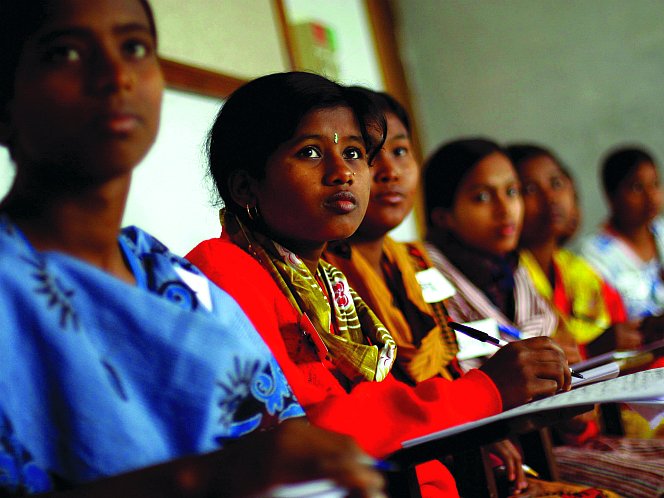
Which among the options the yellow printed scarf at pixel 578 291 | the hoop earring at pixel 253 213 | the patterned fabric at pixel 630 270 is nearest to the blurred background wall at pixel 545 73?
the patterned fabric at pixel 630 270

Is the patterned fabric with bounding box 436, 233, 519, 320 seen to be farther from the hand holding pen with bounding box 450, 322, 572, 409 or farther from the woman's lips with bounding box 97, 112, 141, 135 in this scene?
the woman's lips with bounding box 97, 112, 141, 135

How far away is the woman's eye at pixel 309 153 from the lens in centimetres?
115

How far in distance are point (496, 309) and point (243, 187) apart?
0.88 metres

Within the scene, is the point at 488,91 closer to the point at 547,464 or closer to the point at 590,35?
the point at 590,35

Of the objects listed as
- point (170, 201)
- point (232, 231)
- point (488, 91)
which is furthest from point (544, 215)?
point (488, 91)

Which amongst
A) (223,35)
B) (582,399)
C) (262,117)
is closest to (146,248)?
(262,117)

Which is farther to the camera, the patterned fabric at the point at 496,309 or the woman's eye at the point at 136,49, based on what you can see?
the patterned fabric at the point at 496,309

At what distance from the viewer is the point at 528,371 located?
1026 mm

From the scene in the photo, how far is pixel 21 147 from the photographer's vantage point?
0.75m

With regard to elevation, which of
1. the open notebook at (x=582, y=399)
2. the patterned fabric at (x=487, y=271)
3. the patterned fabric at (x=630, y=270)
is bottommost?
the patterned fabric at (x=630, y=270)

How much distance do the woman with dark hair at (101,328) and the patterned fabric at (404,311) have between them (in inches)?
22.3

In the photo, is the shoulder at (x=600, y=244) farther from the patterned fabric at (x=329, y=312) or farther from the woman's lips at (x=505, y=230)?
the patterned fabric at (x=329, y=312)

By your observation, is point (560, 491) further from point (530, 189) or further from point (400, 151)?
point (530, 189)

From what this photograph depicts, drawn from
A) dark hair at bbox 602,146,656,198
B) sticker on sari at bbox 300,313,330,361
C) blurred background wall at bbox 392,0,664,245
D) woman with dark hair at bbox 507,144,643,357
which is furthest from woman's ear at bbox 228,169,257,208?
blurred background wall at bbox 392,0,664,245
